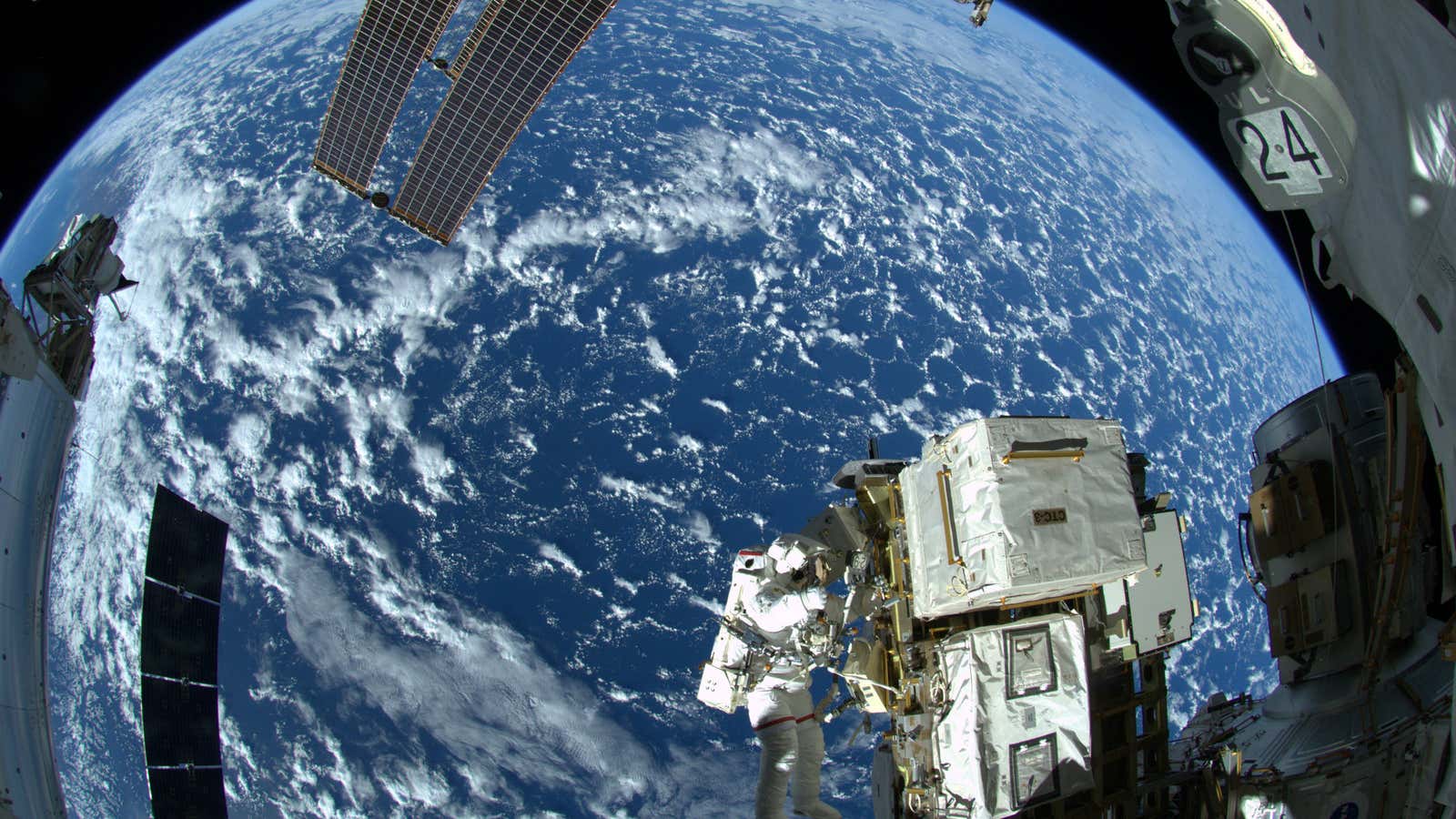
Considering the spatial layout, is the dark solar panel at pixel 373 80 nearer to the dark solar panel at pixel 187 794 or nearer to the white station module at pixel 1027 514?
the dark solar panel at pixel 187 794

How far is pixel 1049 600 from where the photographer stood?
6.06 meters

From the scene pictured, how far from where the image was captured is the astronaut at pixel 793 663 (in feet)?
21.0

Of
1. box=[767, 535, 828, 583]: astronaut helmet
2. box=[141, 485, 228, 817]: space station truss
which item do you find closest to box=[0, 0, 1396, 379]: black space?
box=[141, 485, 228, 817]: space station truss

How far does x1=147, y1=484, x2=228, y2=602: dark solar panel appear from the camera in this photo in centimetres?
836

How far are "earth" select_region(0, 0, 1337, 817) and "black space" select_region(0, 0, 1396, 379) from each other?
134cm

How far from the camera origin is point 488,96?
9352 mm

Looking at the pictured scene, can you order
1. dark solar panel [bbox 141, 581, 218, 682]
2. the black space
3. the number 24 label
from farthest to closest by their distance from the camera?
dark solar panel [bbox 141, 581, 218, 682] → the black space → the number 24 label

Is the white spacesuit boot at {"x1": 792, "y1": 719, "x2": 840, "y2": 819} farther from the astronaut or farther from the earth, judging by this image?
the earth

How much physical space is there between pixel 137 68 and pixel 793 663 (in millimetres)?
9524

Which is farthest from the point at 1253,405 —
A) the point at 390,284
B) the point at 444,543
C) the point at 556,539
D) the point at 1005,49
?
the point at 390,284

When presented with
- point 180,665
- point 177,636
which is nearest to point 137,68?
point 177,636

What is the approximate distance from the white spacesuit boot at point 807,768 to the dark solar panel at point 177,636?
23.8 ft

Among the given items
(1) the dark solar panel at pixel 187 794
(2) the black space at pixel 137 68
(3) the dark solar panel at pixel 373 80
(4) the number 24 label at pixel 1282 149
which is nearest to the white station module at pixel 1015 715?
(4) the number 24 label at pixel 1282 149

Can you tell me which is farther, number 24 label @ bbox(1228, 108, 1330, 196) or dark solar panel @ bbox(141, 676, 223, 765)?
dark solar panel @ bbox(141, 676, 223, 765)
